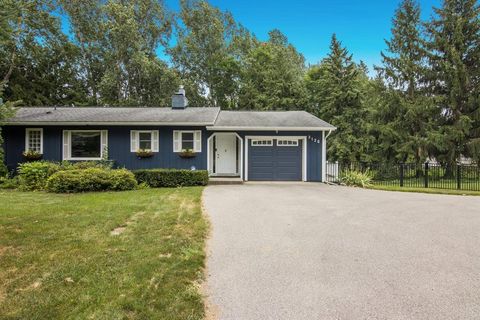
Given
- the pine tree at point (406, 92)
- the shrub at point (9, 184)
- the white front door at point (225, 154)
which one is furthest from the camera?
the pine tree at point (406, 92)

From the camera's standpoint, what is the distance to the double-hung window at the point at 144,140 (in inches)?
514

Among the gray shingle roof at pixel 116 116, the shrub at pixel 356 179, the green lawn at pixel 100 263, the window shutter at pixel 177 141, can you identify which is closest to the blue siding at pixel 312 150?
Answer: the shrub at pixel 356 179

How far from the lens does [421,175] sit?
1400 centimetres

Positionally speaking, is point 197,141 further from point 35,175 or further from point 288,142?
point 35,175

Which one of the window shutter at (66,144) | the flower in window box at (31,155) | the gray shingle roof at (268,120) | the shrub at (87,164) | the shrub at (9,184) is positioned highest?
the gray shingle roof at (268,120)

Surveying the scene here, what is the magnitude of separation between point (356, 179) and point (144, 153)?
9.77 metres

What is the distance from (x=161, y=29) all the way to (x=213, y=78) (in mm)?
6802

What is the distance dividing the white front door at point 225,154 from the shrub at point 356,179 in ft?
17.7

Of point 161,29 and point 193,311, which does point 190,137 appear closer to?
point 193,311

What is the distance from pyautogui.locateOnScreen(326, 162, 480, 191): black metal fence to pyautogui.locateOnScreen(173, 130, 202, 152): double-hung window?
673 centimetres

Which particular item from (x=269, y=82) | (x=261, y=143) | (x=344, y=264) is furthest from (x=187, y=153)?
(x=269, y=82)

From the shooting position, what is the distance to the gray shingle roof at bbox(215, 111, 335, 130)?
1306 centimetres

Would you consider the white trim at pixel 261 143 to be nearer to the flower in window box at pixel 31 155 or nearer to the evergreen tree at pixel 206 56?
the flower in window box at pixel 31 155

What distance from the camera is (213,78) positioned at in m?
27.3
